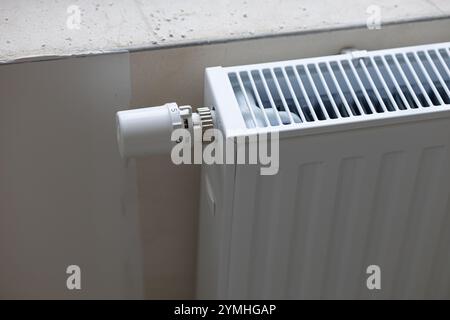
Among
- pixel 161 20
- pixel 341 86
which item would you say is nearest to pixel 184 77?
pixel 161 20

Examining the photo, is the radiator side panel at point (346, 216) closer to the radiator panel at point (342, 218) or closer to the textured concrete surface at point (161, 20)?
the radiator panel at point (342, 218)

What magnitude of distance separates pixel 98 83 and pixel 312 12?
0.25m

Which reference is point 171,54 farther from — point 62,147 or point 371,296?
point 371,296

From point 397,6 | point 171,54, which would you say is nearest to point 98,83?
point 171,54

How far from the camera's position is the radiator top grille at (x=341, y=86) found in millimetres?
634

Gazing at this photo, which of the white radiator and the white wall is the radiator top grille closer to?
the white radiator

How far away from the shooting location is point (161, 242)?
2.83 feet

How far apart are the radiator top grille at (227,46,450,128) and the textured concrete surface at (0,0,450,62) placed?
0.18 feet

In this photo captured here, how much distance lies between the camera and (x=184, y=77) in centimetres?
71

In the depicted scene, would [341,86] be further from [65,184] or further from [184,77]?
[65,184]

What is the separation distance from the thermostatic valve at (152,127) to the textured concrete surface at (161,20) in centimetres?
9

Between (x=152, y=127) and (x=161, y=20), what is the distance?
0.15 metres

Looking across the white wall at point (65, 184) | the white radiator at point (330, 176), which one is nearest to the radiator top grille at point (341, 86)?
the white radiator at point (330, 176)

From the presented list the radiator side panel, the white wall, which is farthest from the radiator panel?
the white wall
